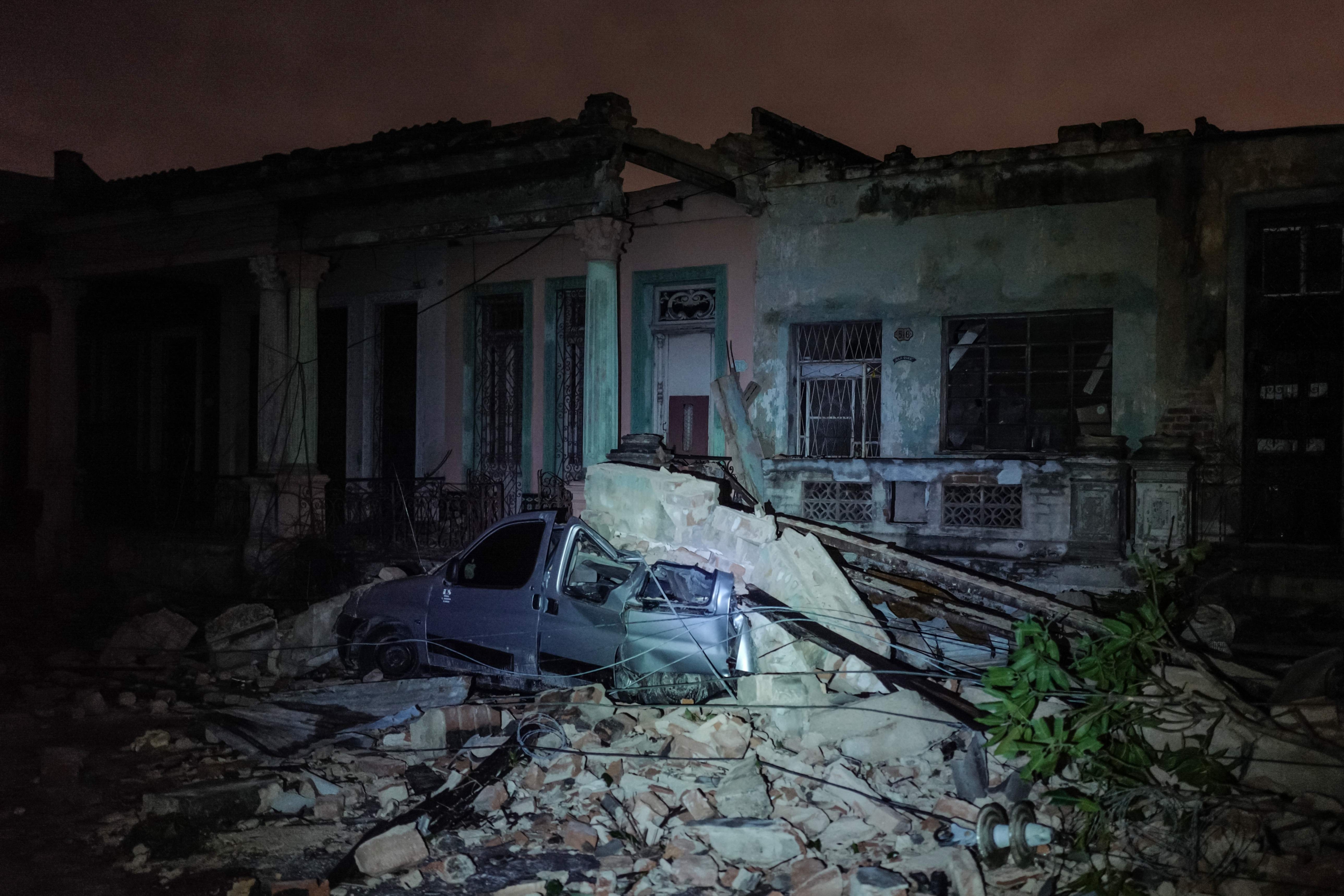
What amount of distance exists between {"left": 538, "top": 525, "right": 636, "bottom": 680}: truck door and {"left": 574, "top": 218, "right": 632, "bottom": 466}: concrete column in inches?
125

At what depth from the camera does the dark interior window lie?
7734mm

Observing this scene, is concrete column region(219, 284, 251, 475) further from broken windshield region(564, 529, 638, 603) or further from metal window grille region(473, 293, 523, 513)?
broken windshield region(564, 529, 638, 603)

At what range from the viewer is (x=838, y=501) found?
11414 mm

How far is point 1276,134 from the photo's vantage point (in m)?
9.80

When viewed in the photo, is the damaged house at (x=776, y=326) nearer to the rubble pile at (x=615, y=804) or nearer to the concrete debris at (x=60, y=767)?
the rubble pile at (x=615, y=804)

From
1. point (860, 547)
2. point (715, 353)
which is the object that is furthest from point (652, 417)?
point (860, 547)

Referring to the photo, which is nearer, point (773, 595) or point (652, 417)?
point (773, 595)

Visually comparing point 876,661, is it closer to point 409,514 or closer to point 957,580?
point 957,580

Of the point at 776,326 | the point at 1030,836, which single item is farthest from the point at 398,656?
the point at 776,326

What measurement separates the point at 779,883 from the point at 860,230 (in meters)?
8.55

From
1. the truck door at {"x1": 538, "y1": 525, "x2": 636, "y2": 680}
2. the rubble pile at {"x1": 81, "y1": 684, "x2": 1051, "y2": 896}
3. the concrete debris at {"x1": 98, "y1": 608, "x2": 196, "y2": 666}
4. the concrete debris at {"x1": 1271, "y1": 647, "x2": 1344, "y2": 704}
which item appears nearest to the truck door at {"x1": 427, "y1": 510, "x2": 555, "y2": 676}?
the truck door at {"x1": 538, "y1": 525, "x2": 636, "y2": 680}

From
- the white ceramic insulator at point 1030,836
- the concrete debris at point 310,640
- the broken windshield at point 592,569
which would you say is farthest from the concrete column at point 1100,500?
the concrete debris at point 310,640

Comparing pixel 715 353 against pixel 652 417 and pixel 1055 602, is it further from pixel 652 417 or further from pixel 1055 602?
pixel 1055 602

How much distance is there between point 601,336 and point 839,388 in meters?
3.11
